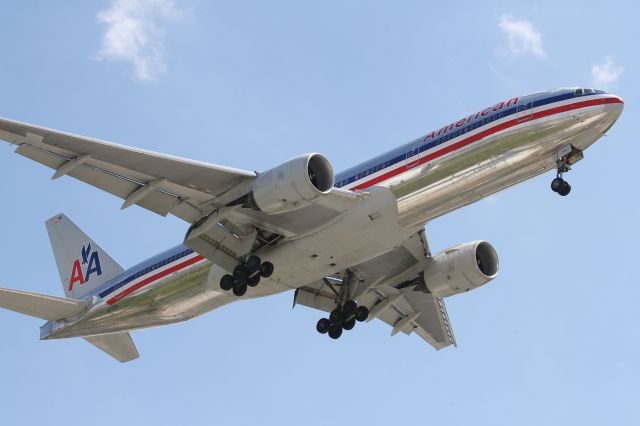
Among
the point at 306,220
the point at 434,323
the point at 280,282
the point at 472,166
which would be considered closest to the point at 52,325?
the point at 280,282

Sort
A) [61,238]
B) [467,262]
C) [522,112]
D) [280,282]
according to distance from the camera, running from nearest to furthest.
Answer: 1. [522,112]
2. [280,282]
3. [467,262]
4. [61,238]

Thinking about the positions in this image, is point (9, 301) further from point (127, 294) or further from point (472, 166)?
point (472, 166)

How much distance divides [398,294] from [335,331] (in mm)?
2665

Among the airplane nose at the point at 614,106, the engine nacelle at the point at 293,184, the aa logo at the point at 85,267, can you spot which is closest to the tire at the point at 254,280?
the engine nacelle at the point at 293,184

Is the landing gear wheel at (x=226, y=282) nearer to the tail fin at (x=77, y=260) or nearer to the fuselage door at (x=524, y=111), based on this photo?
the tail fin at (x=77, y=260)

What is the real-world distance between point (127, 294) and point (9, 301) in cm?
382

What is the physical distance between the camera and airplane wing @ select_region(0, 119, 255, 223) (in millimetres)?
27422

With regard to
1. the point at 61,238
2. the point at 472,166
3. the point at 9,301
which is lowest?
the point at 9,301

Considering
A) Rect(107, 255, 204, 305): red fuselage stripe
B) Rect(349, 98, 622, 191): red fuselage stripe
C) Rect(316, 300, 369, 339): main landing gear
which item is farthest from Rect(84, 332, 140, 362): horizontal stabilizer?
Rect(349, 98, 622, 191): red fuselage stripe

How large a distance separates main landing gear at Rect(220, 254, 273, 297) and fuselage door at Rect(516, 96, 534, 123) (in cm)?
850

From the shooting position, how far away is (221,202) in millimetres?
29516

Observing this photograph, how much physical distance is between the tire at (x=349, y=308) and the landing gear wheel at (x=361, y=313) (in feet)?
0.97

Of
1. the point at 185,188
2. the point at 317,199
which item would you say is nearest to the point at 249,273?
the point at 185,188

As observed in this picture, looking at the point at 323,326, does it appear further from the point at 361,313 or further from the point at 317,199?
the point at 317,199
